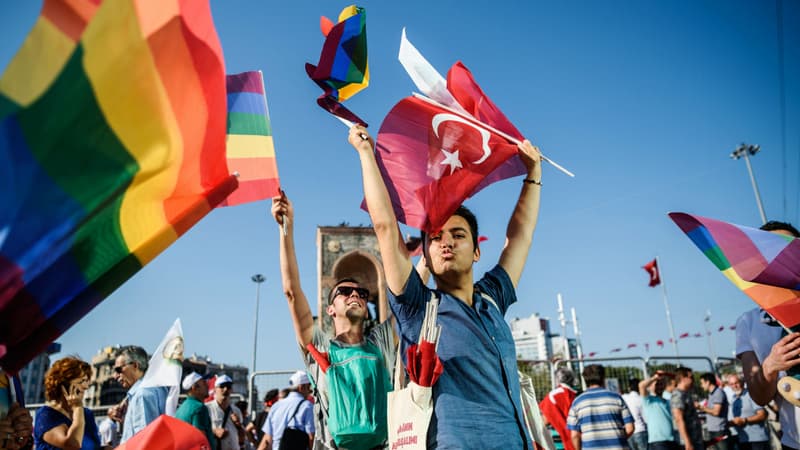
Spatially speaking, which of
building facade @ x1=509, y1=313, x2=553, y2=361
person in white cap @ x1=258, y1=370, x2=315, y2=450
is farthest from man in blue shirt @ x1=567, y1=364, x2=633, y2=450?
building facade @ x1=509, y1=313, x2=553, y2=361

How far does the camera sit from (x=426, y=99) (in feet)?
9.23

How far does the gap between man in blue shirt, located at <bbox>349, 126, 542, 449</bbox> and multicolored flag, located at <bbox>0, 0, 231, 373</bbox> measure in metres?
0.68

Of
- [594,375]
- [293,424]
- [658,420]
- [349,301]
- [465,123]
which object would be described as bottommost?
[658,420]

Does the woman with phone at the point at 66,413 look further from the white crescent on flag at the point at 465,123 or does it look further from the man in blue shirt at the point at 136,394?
the white crescent on flag at the point at 465,123

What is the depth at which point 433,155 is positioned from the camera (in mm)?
2734

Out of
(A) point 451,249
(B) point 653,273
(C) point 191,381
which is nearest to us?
(A) point 451,249

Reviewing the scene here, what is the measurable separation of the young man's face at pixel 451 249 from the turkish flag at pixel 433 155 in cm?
15

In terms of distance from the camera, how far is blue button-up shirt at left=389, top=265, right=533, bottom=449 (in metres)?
1.80

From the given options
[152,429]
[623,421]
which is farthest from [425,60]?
[623,421]

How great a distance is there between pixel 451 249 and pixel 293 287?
1107mm

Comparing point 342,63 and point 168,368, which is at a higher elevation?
point 342,63

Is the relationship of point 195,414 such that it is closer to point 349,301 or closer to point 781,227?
point 349,301

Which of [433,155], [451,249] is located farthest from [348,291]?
[451,249]

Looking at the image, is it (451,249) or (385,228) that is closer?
(385,228)
